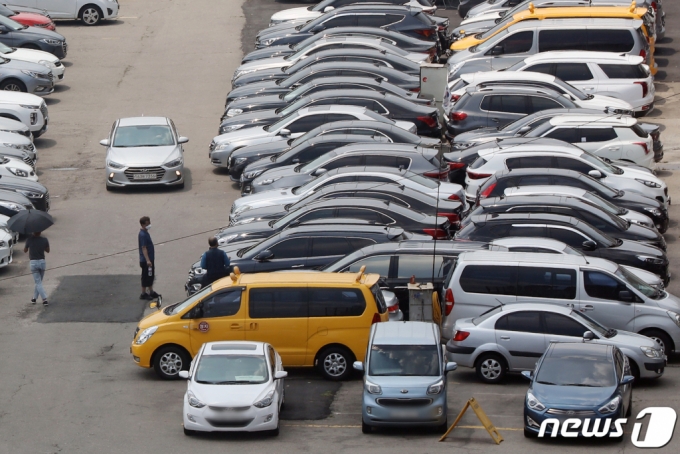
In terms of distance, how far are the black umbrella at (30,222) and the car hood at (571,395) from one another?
9.91m

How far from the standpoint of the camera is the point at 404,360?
1622 cm

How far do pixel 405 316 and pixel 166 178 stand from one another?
1038cm

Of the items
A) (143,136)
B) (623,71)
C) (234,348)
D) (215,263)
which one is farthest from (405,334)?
(623,71)

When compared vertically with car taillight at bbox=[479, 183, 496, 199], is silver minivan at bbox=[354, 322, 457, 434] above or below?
below

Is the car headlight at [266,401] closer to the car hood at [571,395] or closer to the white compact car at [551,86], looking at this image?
the car hood at [571,395]

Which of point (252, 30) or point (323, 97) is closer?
point (323, 97)

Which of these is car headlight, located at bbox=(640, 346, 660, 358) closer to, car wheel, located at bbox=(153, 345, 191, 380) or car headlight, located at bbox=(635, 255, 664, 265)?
car headlight, located at bbox=(635, 255, 664, 265)

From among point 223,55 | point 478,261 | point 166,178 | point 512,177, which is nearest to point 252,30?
point 223,55

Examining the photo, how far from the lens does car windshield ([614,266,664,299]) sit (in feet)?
62.5

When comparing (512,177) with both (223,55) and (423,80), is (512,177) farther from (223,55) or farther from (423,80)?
(223,55)

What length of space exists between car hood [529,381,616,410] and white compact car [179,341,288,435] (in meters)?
3.20

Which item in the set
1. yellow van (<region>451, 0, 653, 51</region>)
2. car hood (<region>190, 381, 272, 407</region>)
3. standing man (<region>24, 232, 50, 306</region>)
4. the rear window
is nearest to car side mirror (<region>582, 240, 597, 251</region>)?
car hood (<region>190, 381, 272, 407</region>)

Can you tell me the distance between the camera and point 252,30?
42.5 metres

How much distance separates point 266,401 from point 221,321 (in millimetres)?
2916
